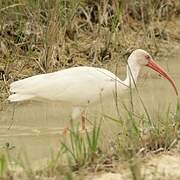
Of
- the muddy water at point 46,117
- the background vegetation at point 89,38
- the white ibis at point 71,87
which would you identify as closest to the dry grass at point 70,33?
the background vegetation at point 89,38

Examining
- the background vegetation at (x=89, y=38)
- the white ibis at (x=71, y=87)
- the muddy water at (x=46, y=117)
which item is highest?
the background vegetation at (x=89, y=38)

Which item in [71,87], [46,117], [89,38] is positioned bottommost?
[46,117]

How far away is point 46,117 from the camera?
7336 mm

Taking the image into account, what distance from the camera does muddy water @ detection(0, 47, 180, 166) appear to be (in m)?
6.20

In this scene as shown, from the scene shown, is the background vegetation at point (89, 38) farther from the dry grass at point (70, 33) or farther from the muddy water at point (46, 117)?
the muddy water at point (46, 117)

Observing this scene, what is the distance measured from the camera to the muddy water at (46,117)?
6.20 metres

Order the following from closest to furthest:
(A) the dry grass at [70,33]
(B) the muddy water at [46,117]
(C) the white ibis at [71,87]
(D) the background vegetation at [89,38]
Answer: (D) the background vegetation at [89,38] → (B) the muddy water at [46,117] → (C) the white ibis at [71,87] → (A) the dry grass at [70,33]

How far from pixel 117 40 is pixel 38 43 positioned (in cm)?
139

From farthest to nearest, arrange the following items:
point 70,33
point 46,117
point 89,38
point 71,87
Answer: point 89,38, point 70,33, point 46,117, point 71,87

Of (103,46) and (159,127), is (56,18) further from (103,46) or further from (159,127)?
(159,127)

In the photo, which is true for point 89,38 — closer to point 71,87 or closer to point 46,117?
point 46,117

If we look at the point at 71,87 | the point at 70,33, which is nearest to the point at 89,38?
the point at 70,33

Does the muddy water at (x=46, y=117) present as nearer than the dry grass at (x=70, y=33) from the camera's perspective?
Yes

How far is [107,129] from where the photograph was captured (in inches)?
245
